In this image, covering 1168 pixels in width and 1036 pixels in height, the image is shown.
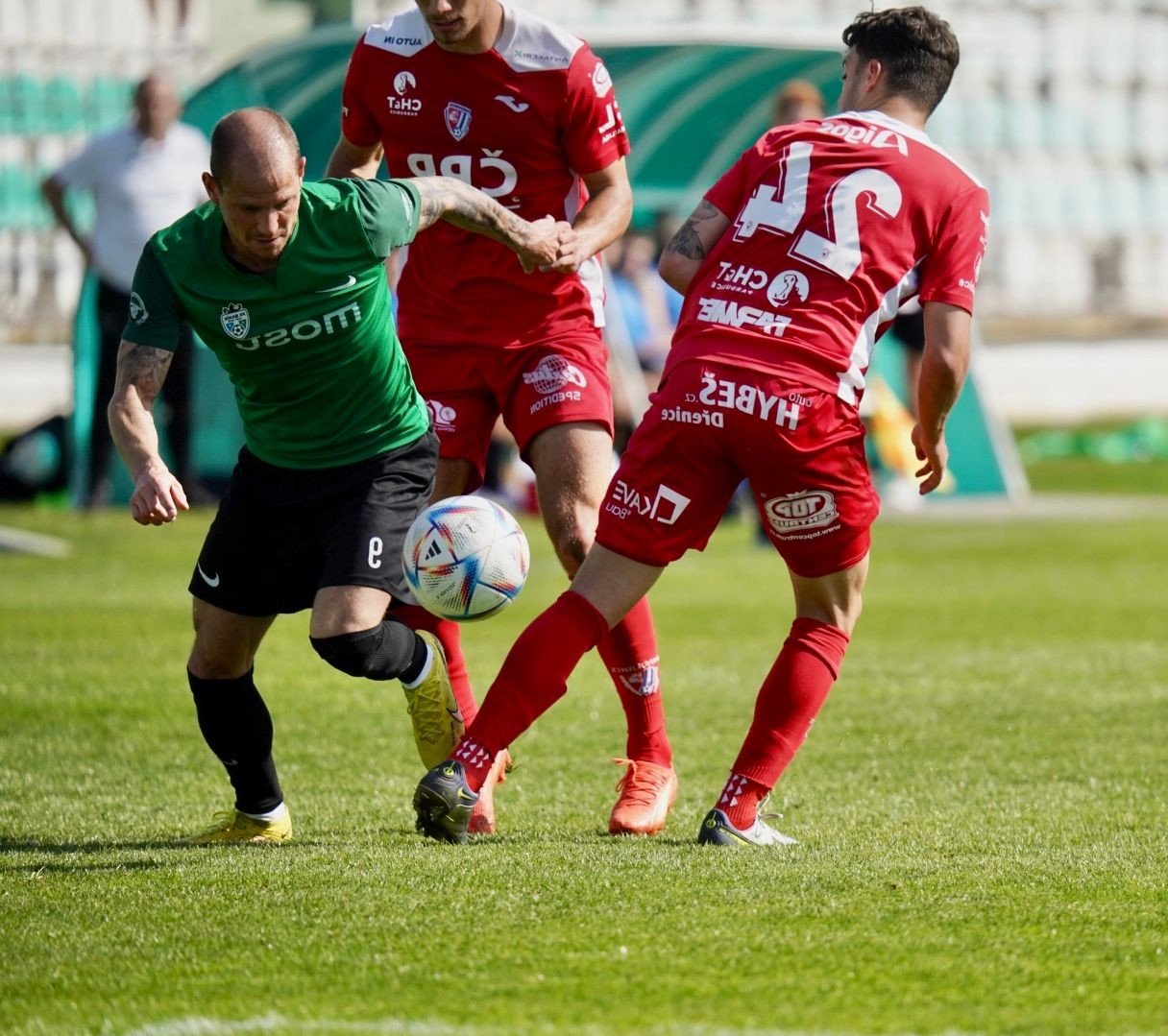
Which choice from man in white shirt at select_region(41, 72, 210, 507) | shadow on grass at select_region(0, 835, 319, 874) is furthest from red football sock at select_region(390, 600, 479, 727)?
man in white shirt at select_region(41, 72, 210, 507)

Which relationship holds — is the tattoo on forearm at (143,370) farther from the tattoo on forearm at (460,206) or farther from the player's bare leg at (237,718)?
the tattoo on forearm at (460,206)

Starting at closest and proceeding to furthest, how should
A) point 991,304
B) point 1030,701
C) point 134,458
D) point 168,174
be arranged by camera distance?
point 134,458 → point 1030,701 → point 168,174 → point 991,304

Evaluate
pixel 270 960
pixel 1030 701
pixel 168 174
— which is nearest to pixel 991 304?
pixel 168 174

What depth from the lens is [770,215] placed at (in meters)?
5.41

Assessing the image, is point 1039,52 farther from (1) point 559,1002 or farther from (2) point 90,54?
(1) point 559,1002

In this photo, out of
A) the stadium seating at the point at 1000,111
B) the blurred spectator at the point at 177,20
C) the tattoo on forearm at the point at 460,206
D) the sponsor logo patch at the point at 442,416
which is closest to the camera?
the tattoo on forearm at the point at 460,206

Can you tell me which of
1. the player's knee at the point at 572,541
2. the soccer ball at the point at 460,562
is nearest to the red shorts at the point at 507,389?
the player's knee at the point at 572,541

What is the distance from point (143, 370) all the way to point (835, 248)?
1.81 meters

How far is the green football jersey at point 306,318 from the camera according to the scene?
536 centimetres

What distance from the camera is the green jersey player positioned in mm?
5293

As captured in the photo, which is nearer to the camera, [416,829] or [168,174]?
[416,829]

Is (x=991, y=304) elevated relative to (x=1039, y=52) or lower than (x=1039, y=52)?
lower

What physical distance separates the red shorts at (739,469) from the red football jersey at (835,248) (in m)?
0.08

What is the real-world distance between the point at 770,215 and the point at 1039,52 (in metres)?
28.7
